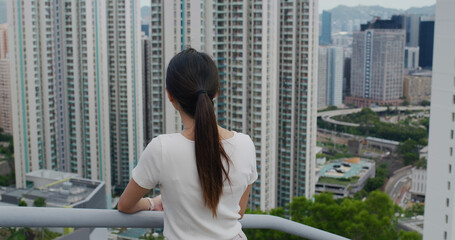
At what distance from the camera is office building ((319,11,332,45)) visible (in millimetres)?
11156

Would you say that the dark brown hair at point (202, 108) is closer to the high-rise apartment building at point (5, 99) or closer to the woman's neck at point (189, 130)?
the woman's neck at point (189, 130)

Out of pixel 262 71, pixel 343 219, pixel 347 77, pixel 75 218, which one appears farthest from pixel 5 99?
pixel 347 77

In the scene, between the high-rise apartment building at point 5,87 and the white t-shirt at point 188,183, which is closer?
the white t-shirt at point 188,183

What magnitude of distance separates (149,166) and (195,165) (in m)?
0.04

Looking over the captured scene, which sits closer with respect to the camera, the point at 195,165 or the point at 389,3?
the point at 195,165

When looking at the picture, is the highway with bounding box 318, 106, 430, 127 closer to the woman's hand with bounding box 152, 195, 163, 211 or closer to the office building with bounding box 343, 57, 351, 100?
the office building with bounding box 343, 57, 351, 100

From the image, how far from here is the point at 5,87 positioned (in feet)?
19.7

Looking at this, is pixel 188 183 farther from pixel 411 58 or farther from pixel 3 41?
pixel 411 58

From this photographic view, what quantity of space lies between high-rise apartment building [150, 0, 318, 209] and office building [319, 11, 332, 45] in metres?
5.70

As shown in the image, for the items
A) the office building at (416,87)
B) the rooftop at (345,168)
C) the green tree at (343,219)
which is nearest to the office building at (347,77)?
the office building at (416,87)

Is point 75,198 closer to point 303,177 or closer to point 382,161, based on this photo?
point 303,177

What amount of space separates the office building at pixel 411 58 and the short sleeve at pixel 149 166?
11332mm

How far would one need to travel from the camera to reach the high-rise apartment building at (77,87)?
570 cm

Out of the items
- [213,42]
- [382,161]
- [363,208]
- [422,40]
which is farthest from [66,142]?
[422,40]
